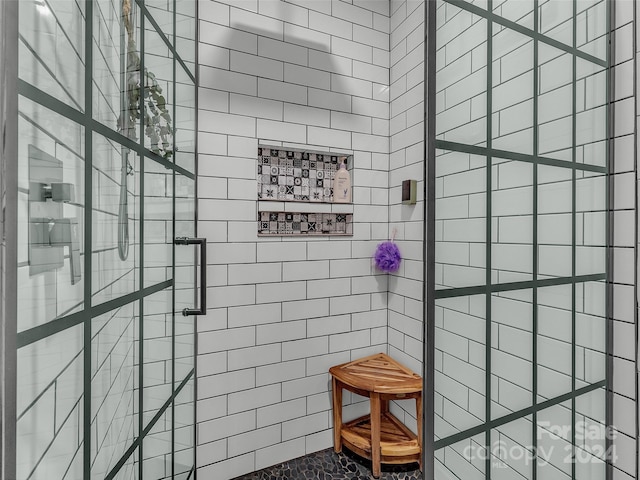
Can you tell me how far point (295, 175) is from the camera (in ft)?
6.30

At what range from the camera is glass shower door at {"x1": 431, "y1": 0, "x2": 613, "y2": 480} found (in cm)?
73

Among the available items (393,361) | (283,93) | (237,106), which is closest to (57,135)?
(237,106)

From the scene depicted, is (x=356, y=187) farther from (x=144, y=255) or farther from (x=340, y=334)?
(x=144, y=255)

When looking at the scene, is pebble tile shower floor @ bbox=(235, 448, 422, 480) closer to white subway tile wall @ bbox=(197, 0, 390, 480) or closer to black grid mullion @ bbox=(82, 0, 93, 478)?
white subway tile wall @ bbox=(197, 0, 390, 480)

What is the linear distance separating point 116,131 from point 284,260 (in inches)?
45.6

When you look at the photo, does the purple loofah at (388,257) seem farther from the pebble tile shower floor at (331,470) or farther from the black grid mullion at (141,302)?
the black grid mullion at (141,302)

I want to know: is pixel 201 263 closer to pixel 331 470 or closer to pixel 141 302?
pixel 141 302

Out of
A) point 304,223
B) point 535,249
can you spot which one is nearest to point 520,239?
point 535,249

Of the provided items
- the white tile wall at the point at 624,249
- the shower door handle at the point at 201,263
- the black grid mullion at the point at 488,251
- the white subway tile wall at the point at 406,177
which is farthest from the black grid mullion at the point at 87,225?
the white subway tile wall at the point at 406,177

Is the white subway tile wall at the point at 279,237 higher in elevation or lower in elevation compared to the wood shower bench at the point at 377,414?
higher

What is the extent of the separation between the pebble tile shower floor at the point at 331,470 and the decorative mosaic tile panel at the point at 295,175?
1.38 metres

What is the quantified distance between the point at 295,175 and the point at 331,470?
155 centimetres

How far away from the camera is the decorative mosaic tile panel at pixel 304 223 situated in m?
1.81

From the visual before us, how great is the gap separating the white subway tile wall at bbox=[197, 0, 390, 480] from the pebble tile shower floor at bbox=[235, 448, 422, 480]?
0.17ft
